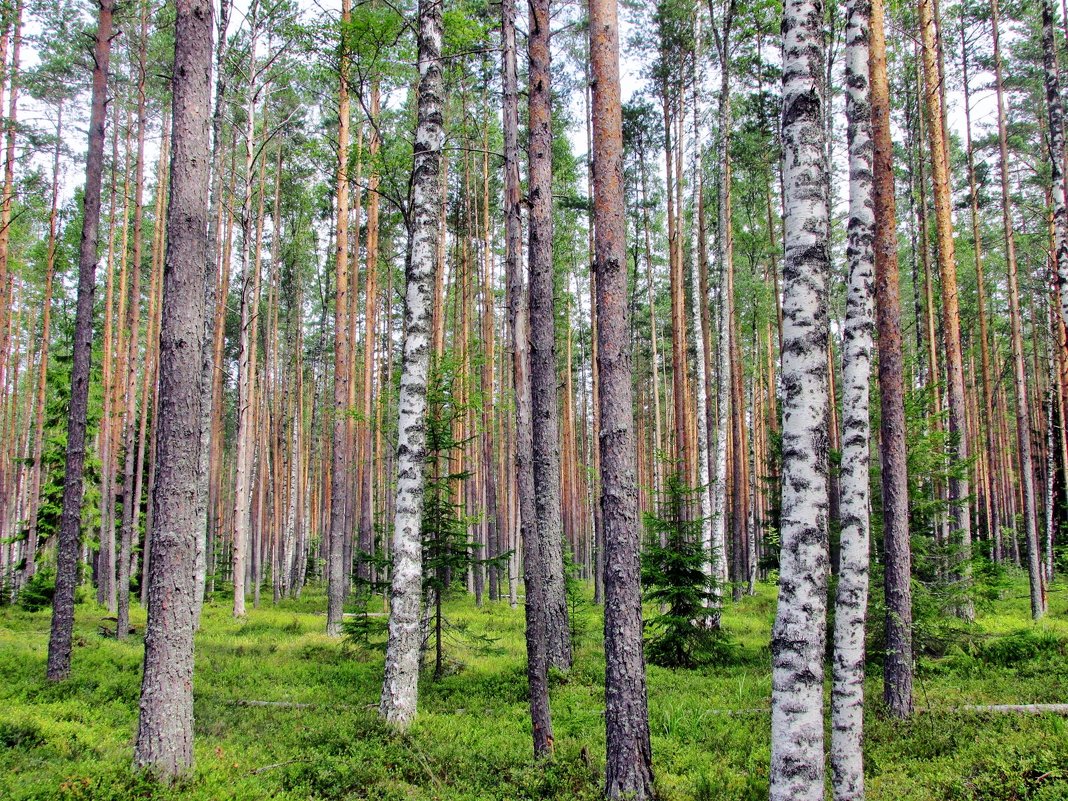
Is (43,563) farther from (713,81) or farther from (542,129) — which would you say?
(713,81)

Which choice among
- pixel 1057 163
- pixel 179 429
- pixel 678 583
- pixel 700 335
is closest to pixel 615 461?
pixel 179 429

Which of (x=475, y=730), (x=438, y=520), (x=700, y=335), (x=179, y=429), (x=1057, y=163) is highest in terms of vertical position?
(x=1057, y=163)

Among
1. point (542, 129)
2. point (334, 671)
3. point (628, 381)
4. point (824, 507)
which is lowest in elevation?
point (334, 671)

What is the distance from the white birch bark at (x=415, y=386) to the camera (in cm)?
773

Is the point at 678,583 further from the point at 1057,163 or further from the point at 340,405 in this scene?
the point at 1057,163

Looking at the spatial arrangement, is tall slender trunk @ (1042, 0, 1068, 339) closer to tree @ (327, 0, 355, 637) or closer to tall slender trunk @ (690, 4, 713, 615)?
tall slender trunk @ (690, 4, 713, 615)

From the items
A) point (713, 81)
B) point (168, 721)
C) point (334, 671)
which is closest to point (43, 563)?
point (334, 671)

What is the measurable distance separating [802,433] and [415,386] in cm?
513

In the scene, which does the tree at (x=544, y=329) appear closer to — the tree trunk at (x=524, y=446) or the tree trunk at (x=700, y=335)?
the tree trunk at (x=524, y=446)

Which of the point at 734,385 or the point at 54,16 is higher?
the point at 54,16

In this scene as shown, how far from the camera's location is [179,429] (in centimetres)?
588

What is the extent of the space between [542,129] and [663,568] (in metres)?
7.44

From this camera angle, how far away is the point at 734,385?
1989 centimetres

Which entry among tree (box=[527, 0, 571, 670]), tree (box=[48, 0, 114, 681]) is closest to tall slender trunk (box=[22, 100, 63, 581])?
tree (box=[48, 0, 114, 681])
